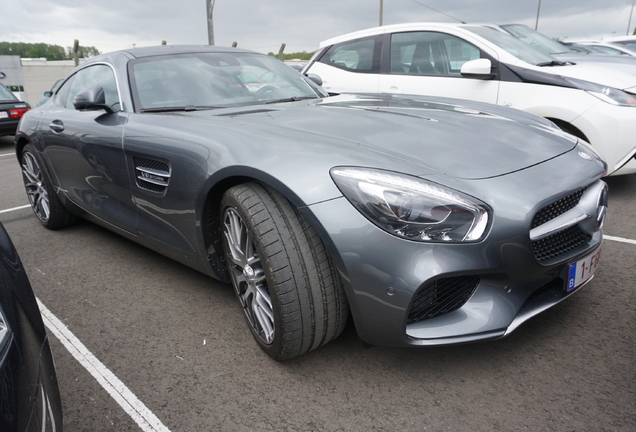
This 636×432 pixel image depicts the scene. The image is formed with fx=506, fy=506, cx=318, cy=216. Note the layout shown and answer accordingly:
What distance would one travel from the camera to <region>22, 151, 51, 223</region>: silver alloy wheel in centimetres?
400

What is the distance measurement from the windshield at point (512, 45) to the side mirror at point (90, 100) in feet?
11.8

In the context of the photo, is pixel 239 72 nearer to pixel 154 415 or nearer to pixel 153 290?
pixel 153 290

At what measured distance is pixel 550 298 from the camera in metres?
1.95

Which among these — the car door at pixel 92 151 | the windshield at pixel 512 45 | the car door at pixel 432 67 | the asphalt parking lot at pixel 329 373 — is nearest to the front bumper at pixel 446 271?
the asphalt parking lot at pixel 329 373

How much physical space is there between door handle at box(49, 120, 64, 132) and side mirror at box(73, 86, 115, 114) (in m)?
0.67

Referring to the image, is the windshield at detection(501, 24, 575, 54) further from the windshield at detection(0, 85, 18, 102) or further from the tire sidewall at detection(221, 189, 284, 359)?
the windshield at detection(0, 85, 18, 102)

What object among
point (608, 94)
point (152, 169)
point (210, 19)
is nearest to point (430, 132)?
point (152, 169)

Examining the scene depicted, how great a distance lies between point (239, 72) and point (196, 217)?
4.07ft

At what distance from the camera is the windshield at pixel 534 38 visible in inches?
217

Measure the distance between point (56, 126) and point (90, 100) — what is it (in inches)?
33.1

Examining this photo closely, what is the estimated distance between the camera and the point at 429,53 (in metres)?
5.19

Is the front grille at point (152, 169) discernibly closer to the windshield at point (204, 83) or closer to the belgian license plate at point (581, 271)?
the windshield at point (204, 83)

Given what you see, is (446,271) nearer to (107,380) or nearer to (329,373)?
(329,373)

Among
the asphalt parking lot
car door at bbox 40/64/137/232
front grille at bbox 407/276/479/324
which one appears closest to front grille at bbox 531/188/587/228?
front grille at bbox 407/276/479/324
